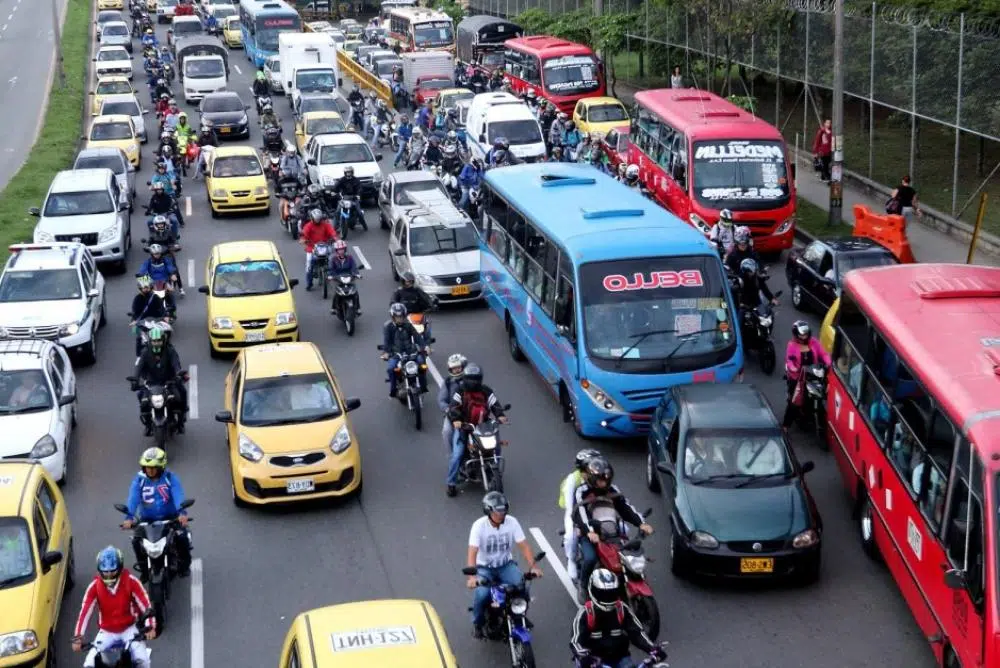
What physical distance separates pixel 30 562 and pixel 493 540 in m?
4.16

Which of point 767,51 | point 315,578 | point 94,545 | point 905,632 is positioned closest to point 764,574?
point 905,632

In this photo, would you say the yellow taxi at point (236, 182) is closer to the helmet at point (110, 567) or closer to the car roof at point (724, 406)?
the car roof at point (724, 406)

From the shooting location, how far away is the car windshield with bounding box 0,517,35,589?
12.5 metres

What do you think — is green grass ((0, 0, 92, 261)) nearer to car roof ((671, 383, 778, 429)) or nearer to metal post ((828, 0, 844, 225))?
metal post ((828, 0, 844, 225))

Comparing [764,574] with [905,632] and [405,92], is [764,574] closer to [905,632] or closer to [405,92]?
[905,632]

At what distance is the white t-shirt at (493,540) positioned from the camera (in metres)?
12.3

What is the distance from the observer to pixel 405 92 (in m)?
50.7

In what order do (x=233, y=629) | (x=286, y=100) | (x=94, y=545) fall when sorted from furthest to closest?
(x=286, y=100)
(x=94, y=545)
(x=233, y=629)

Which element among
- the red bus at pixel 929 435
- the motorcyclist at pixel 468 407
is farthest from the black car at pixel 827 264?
the motorcyclist at pixel 468 407

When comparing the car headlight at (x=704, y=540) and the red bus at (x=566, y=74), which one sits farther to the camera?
the red bus at (x=566, y=74)

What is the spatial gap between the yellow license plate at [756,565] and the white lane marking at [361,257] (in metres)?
16.8

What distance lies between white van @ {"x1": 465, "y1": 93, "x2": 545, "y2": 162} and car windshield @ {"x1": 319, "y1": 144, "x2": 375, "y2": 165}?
3130mm

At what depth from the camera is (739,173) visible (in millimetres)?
27812

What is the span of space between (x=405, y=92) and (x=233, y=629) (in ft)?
127
